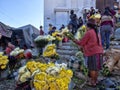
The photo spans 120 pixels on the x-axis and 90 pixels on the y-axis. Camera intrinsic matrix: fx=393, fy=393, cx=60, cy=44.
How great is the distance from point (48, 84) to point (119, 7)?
18.1m

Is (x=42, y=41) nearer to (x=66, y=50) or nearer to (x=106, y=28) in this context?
(x=66, y=50)

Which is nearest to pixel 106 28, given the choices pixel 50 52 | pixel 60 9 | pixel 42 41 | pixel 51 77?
pixel 42 41

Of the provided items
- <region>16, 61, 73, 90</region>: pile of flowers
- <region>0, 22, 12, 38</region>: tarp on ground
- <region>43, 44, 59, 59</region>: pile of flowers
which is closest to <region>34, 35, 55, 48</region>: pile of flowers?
<region>43, 44, 59, 59</region>: pile of flowers

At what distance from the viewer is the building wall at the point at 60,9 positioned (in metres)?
26.1

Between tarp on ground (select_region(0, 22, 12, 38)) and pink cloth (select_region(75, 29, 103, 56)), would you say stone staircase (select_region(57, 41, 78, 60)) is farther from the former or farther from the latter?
tarp on ground (select_region(0, 22, 12, 38))

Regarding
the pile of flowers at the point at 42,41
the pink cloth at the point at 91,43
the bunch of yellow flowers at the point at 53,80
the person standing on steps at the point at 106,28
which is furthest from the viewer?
the pile of flowers at the point at 42,41

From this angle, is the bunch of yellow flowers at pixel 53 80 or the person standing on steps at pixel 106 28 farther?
the person standing on steps at pixel 106 28

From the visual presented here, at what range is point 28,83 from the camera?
6781 mm

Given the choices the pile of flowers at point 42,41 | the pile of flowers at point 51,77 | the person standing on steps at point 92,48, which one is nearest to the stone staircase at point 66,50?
the pile of flowers at point 42,41

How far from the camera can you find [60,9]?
26578 millimetres

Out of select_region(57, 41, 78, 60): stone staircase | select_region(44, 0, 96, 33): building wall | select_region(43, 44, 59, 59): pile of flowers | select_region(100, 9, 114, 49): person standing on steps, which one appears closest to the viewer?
select_region(43, 44, 59, 59): pile of flowers

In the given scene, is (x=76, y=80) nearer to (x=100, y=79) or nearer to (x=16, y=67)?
(x=100, y=79)

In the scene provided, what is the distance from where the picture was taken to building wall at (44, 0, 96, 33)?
85.8ft

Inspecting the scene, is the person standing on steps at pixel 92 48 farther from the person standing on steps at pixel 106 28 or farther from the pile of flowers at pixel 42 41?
the pile of flowers at pixel 42 41
